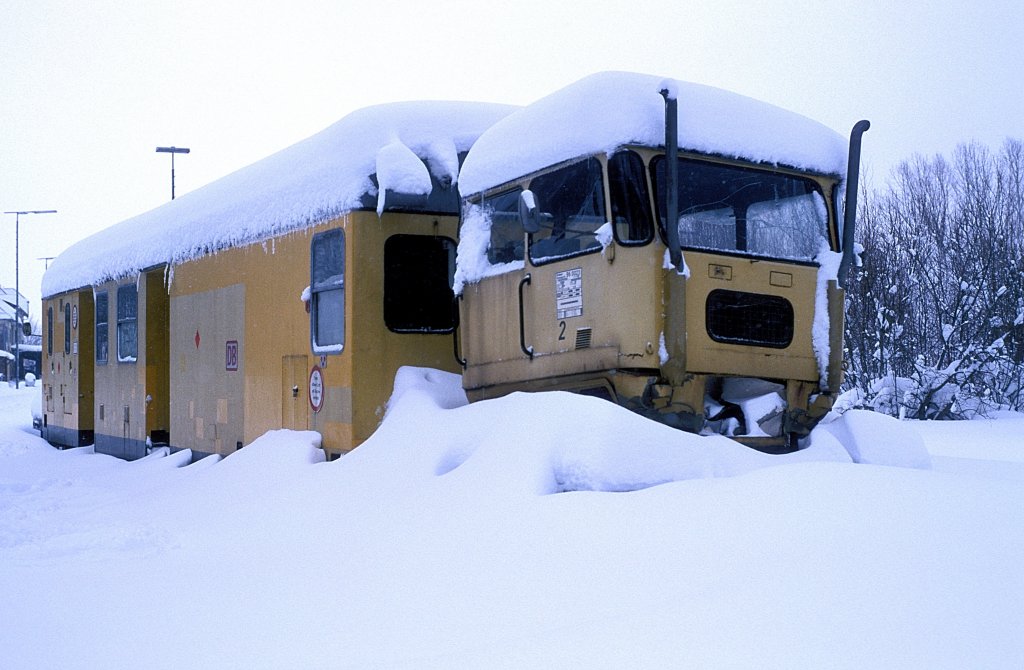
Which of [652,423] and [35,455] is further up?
[652,423]

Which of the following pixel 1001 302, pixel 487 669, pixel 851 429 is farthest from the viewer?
pixel 1001 302

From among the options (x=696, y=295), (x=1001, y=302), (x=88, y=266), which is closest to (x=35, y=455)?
(x=88, y=266)

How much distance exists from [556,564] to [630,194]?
2.63 meters

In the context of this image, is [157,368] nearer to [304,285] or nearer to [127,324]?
[127,324]

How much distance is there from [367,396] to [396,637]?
13.6 ft

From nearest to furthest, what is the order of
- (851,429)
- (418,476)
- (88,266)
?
(418,476) < (851,429) < (88,266)

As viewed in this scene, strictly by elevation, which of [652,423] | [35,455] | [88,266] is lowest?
[35,455]

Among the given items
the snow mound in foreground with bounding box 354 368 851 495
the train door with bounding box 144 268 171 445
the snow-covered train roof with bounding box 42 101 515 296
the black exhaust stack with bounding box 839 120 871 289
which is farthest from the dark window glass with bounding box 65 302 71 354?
the black exhaust stack with bounding box 839 120 871 289

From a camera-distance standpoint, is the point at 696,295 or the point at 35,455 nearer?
the point at 696,295

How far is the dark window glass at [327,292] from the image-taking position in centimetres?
789

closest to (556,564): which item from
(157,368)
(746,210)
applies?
(746,210)

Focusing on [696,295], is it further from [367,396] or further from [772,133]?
[367,396]

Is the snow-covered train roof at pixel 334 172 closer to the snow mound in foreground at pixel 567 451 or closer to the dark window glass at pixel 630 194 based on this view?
the dark window glass at pixel 630 194

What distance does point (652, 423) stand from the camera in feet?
17.5
